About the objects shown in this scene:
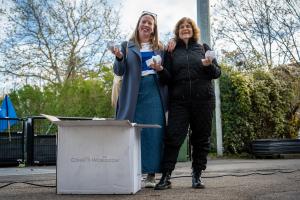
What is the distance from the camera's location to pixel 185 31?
456cm

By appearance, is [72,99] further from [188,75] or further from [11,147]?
[188,75]

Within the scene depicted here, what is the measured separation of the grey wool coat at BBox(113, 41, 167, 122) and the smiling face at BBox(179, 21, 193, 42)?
29 cm

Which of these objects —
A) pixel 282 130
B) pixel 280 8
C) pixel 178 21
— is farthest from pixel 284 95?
pixel 178 21

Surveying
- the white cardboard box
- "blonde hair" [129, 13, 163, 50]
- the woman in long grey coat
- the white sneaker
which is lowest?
the white sneaker

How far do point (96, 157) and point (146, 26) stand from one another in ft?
4.67

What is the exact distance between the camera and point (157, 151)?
4480mm

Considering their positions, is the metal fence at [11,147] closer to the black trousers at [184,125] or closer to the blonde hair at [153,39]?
the blonde hair at [153,39]

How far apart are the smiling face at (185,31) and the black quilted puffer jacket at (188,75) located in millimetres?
129

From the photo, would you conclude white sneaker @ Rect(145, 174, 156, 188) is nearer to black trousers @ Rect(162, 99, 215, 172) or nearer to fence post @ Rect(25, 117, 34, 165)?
black trousers @ Rect(162, 99, 215, 172)

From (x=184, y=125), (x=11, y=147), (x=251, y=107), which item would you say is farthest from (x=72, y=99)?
(x=184, y=125)

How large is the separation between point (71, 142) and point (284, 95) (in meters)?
9.93

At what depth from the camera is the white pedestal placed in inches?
153

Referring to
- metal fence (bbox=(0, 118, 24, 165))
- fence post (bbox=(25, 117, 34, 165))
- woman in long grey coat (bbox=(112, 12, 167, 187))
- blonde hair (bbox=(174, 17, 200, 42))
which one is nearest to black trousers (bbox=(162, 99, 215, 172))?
woman in long grey coat (bbox=(112, 12, 167, 187))

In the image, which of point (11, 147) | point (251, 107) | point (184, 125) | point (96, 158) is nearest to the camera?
point (96, 158)
